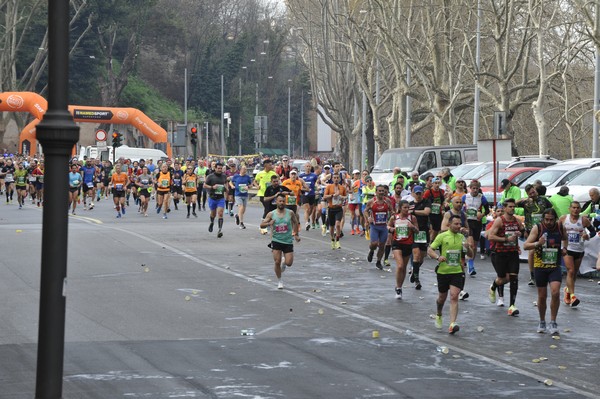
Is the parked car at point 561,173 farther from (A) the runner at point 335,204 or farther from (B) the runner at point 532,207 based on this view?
(B) the runner at point 532,207

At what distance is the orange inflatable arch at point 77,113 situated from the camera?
61156 millimetres

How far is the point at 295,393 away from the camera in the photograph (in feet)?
34.8

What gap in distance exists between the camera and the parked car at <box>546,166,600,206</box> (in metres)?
24.6

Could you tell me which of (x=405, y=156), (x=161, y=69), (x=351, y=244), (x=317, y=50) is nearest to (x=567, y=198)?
(x=351, y=244)

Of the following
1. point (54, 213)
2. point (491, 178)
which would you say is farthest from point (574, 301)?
point (54, 213)

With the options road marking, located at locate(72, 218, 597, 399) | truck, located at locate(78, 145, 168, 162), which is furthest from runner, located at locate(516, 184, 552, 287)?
truck, located at locate(78, 145, 168, 162)

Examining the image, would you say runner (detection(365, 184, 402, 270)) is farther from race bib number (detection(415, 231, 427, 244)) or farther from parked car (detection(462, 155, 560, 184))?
parked car (detection(462, 155, 560, 184))

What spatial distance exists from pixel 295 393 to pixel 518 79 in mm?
53356

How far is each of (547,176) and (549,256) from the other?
12.8m

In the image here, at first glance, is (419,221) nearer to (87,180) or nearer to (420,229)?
(420,229)

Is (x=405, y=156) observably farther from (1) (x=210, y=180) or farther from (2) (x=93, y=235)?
(2) (x=93, y=235)

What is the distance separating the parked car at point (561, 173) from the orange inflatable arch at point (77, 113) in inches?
1316

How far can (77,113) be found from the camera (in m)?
63.4

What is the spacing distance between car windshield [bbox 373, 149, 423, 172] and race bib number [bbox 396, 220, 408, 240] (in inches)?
647
